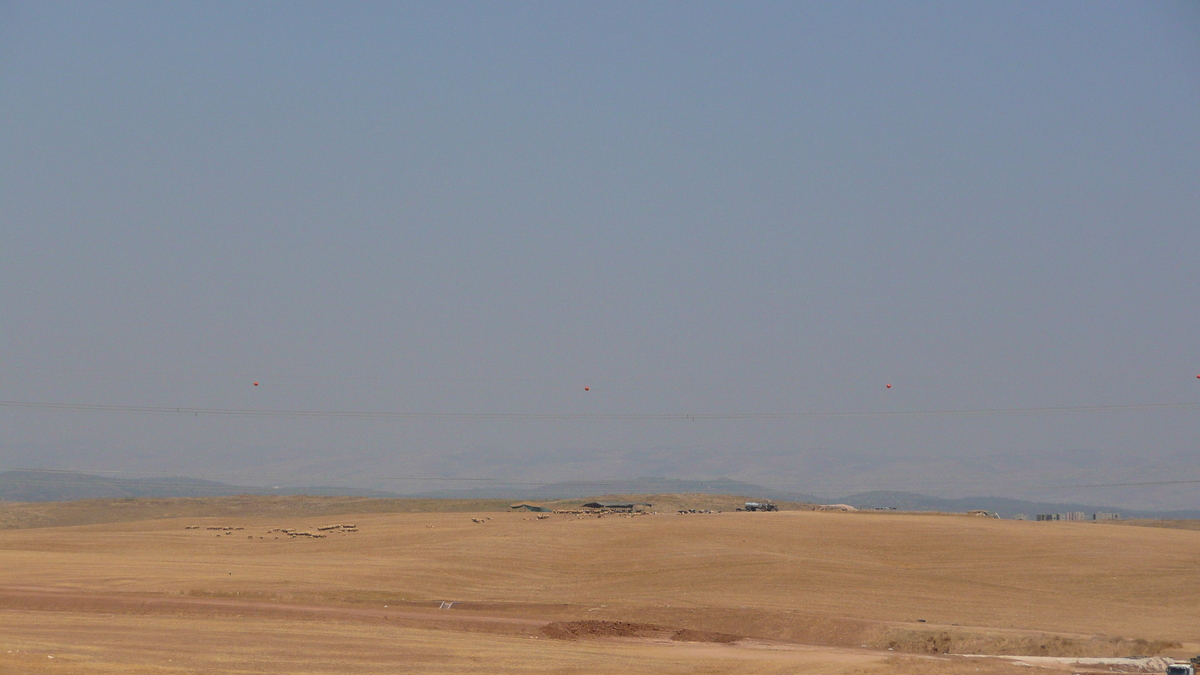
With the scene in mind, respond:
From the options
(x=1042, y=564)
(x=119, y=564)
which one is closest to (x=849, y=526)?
(x=1042, y=564)

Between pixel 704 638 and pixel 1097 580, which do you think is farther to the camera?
pixel 1097 580

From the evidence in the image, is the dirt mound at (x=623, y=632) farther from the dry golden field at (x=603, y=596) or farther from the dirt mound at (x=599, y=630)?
the dry golden field at (x=603, y=596)

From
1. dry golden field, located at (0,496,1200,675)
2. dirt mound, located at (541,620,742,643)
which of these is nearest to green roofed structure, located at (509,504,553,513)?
dry golden field, located at (0,496,1200,675)

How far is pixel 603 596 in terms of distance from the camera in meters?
46.9

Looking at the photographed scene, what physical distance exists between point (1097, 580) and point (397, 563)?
34.8m

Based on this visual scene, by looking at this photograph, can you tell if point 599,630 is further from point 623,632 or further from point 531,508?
point 531,508

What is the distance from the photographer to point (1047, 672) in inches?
1139

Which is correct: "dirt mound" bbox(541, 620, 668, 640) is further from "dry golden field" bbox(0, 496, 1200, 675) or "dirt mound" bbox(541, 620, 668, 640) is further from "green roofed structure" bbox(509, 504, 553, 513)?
"green roofed structure" bbox(509, 504, 553, 513)

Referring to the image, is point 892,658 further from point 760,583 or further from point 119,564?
point 119,564

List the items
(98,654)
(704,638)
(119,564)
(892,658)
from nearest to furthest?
(98,654) → (892,658) → (704,638) → (119,564)

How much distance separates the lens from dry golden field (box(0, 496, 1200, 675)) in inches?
1213

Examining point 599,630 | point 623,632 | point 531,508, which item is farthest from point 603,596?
point 531,508

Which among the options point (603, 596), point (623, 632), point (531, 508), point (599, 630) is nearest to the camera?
point (623, 632)

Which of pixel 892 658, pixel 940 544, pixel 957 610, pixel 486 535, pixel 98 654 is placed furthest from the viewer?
pixel 486 535
